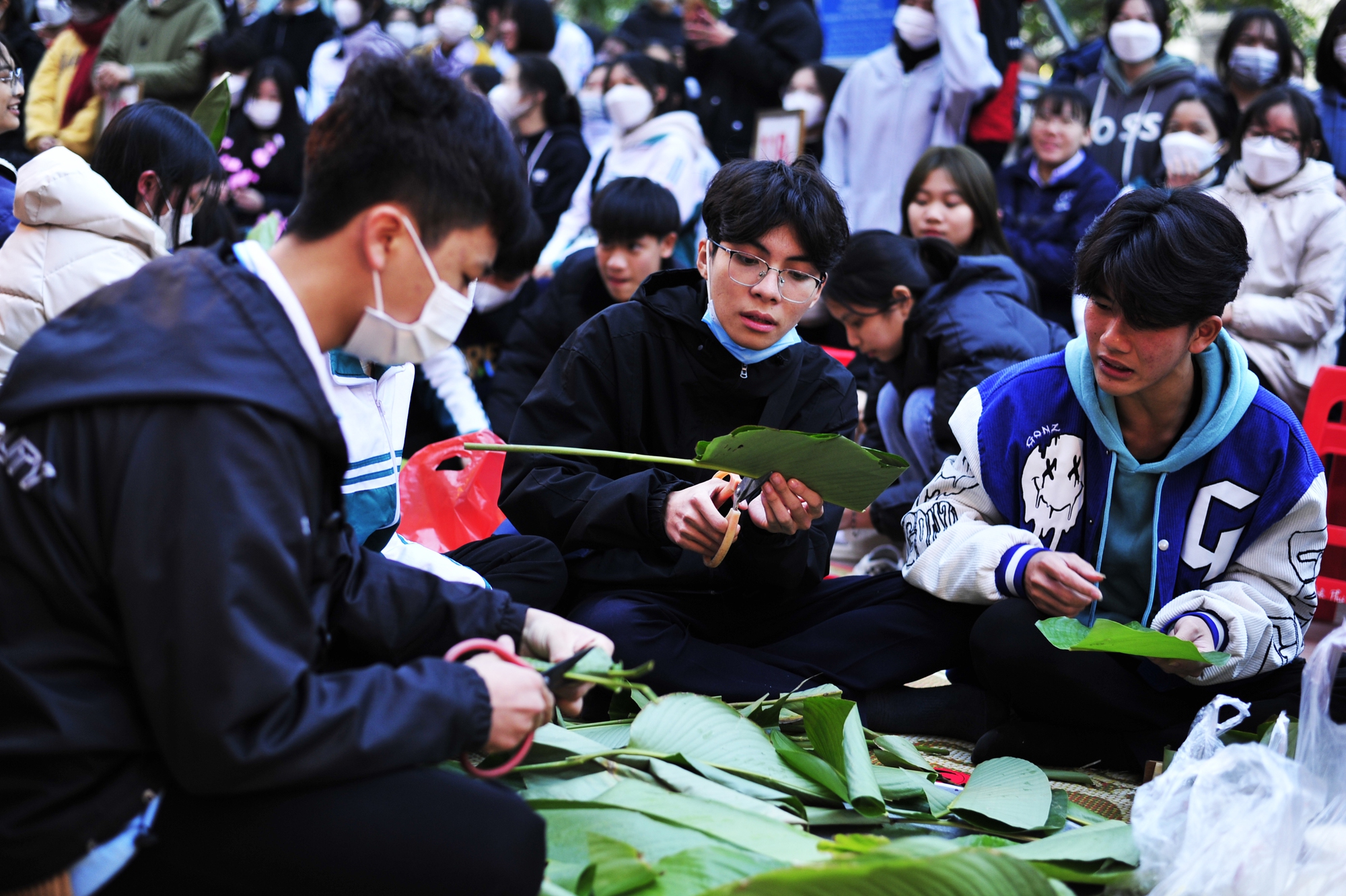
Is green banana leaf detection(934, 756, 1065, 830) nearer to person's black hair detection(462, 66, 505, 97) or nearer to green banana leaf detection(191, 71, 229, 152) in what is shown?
green banana leaf detection(191, 71, 229, 152)

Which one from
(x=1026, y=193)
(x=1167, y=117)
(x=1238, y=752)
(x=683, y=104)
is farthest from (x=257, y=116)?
(x=1238, y=752)

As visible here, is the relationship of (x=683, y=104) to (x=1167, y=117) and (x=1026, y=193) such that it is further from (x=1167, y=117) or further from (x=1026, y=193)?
(x=1167, y=117)

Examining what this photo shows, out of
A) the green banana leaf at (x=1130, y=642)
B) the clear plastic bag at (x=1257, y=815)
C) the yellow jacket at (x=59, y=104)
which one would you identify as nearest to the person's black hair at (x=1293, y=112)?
the green banana leaf at (x=1130, y=642)

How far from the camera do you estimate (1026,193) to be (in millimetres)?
5242

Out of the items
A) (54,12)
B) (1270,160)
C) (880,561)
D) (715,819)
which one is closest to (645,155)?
(880,561)

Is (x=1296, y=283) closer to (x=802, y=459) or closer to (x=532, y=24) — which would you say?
(x=802, y=459)

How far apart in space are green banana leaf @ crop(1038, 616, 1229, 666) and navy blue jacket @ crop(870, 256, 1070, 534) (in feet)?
4.60

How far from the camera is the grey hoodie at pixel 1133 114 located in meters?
5.23

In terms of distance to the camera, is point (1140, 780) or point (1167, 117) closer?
point (1140, 780)

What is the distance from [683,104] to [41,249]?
4.35 metres

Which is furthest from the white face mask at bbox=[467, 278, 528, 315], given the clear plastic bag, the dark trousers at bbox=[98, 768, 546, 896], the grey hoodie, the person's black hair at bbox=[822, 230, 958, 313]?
the dark trousers at bbox=[98, 768, 546, 896]

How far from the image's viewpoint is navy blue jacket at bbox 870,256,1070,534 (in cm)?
362

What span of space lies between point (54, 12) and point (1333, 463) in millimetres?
9130

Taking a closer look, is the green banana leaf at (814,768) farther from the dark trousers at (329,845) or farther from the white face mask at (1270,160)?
the white face mask at (1270,160)
